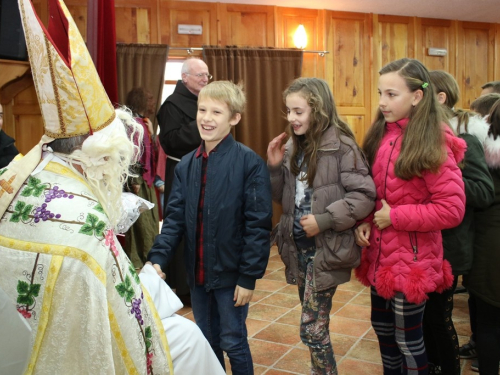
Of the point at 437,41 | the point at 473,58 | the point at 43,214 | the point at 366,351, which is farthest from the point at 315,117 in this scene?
the point at 473,58

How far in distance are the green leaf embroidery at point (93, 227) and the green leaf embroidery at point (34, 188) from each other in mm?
128

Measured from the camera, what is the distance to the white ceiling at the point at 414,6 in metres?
5.85

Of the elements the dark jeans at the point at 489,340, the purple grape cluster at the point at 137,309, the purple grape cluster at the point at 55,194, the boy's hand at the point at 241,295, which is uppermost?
the purple grape cluster at the point at 55,194

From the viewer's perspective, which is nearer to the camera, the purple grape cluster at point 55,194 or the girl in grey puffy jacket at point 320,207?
the purple grape cluster at point 55,194

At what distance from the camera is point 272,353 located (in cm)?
284

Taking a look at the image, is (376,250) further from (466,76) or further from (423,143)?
(466,76)

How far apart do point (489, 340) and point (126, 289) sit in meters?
1.64

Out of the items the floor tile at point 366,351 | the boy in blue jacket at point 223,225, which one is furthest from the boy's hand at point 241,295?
the floor tile at point 366,351

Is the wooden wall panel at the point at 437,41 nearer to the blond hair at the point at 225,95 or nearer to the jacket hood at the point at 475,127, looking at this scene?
the jacket hood at the point at 475,127

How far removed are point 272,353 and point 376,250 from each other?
117 centimetres

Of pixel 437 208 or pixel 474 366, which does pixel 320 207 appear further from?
pixel 474 366

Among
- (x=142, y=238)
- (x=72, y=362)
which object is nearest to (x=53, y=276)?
(x=72, y=362)

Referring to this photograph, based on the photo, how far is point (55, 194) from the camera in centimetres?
118

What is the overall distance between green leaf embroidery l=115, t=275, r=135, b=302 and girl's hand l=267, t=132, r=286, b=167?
1.01 meters
